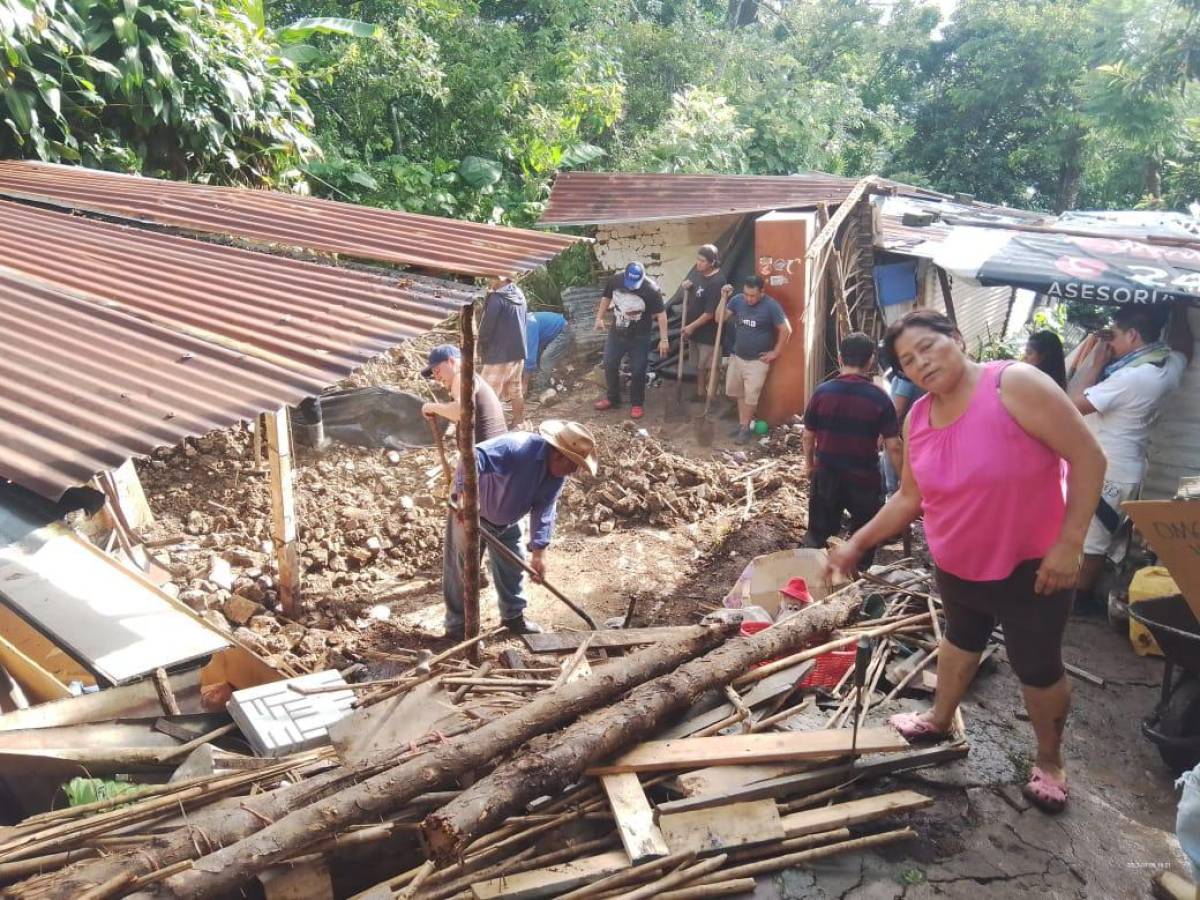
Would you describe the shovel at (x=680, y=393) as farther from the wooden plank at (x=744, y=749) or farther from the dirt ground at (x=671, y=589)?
the wooden plank at (x=744, y=749)

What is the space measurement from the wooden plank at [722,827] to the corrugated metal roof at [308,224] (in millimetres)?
2569

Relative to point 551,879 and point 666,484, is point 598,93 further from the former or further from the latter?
point 551,879

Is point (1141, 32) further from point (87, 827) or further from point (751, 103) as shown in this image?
point (87, 827)

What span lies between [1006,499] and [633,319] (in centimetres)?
764

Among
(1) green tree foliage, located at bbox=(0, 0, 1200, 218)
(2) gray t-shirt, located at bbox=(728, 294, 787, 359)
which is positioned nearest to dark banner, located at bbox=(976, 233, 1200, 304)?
(2) gray t-shirt, located at bbox=(728, 294, 787, 359)

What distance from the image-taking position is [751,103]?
63.0ft

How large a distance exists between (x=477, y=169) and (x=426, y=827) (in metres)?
13.8

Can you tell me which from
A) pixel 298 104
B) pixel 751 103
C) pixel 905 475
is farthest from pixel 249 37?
pixel 751 103

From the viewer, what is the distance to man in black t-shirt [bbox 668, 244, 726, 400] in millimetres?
10750

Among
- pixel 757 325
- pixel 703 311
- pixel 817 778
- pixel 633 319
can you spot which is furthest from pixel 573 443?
pixel 703 311

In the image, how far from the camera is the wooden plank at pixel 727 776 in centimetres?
324

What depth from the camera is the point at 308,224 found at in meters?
5.25

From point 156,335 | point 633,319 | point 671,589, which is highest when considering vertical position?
point 156,335

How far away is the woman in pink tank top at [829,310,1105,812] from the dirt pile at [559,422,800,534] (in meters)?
4.62
